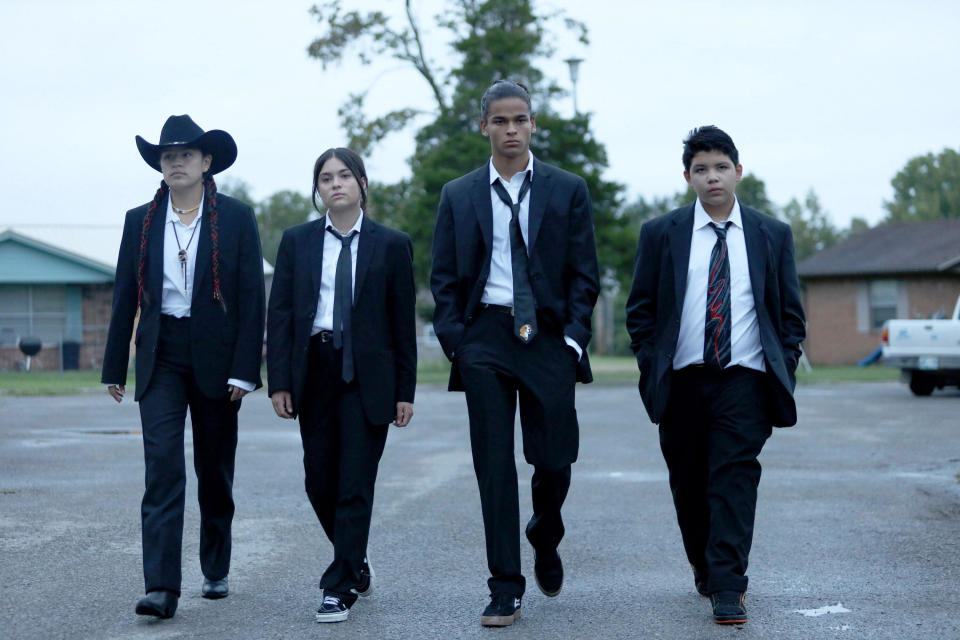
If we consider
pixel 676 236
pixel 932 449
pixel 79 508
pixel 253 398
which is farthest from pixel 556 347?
pixel 253 398

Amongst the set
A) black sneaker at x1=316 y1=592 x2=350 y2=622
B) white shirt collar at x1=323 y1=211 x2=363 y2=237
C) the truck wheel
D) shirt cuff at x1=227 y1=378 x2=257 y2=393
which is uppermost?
white shirt collar at x1=323 y1=211 x2=363 y2=237

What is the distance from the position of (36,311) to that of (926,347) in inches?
1100

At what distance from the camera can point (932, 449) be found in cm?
1330

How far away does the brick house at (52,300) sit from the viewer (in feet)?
131

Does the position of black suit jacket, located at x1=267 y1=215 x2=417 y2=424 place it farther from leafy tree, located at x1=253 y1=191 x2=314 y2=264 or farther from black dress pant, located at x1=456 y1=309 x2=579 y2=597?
leafy tree, located at x1=253 y1=191 x2=314 y2=264

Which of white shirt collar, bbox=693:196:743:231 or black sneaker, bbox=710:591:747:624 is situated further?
white shirt collar, bbox=693:196:743:231

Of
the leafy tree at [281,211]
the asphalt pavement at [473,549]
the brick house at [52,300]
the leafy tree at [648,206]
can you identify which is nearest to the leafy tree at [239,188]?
the leafy tree at [281,211]

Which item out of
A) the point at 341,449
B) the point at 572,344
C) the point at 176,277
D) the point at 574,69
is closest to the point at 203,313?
the point at 176,277

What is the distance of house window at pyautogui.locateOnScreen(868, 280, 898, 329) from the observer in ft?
140

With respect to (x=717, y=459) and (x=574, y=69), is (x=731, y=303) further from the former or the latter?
(x=574, y=69)

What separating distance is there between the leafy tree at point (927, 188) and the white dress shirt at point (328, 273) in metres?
71.9

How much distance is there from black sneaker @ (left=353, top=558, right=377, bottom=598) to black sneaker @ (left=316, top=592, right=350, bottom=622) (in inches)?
12.7

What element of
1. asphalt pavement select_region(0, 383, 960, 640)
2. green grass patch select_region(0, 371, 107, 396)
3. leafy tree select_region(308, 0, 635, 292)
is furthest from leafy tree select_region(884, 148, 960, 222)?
asphalt pavement select_region(0, 383, 960, 640)

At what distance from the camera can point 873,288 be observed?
4309 centimetres
